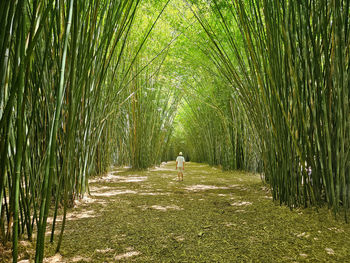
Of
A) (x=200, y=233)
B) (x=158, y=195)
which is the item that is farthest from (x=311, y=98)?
(x=158, y=195)

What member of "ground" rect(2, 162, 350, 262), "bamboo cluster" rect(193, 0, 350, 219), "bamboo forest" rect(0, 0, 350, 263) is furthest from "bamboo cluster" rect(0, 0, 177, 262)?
"bamboo cluster" rect(193, 0, 350, 219)

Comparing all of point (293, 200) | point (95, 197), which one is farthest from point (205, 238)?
point (95, 197)

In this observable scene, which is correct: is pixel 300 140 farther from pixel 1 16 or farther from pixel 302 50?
pixel 1 16

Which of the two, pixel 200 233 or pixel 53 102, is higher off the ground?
pixel 53 102

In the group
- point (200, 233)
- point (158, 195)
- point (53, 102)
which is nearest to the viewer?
point (200, 233)

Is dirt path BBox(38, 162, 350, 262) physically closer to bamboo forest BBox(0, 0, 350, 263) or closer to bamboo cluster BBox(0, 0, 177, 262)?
bamboo forest BBox(0, 0, 350, 263)

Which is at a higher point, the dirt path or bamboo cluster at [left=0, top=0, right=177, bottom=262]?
bamboo cluster at [left=0, top=0, right=177, bottom=262]

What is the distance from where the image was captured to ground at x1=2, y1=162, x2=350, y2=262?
0.97 meters

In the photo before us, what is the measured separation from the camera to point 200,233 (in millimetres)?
1223

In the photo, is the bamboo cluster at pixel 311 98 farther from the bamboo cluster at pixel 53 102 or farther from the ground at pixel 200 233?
the bamboo cluster at pixel 53 102

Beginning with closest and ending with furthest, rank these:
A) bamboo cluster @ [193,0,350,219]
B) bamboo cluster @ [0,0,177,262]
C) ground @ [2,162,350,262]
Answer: bamboo cluster @ [0,0,177,262] < ground @ [2,162,350,262] < bamboo cluster @ [193,0,350,219]

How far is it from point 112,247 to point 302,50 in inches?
61.5

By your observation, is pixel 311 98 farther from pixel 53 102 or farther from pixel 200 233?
pixel 53 102

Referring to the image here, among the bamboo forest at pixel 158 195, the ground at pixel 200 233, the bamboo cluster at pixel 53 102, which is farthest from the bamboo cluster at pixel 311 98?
the bamboo cluster at pixel 53 102
